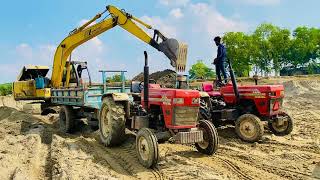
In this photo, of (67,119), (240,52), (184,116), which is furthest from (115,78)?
(240,52)

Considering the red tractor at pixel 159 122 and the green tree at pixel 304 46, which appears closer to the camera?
the red tractor at pixel 159 122

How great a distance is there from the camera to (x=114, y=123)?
8445mm

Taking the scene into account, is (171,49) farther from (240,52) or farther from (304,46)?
(304,46)

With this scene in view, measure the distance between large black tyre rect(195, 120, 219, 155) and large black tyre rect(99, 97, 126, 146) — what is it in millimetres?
1685

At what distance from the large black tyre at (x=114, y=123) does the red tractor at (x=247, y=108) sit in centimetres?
196

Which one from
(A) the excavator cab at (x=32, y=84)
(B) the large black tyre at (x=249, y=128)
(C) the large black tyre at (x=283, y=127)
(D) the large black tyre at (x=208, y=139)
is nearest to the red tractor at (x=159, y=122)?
(D) the large black tyre at (x=208, y=139)

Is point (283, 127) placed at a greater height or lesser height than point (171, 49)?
lesser

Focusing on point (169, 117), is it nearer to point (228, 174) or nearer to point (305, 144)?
point (228, 174)

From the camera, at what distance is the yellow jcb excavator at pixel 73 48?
10938mm

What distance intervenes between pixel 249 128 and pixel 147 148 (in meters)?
3.13

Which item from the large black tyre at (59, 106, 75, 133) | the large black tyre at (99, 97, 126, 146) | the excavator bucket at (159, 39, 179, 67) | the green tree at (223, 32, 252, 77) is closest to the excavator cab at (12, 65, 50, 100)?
the large black tyre at (59, 106, 75, 133)

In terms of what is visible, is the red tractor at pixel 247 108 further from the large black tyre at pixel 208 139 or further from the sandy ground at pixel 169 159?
the large black tyre at pixel 208 139

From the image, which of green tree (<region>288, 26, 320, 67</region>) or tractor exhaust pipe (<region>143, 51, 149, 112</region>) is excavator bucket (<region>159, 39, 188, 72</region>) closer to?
tractor exhaust pipe (<region>143, 51, 149, 112</region>)

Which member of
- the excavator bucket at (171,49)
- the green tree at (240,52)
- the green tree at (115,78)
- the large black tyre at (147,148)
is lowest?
the large black tyre at (147,148)
